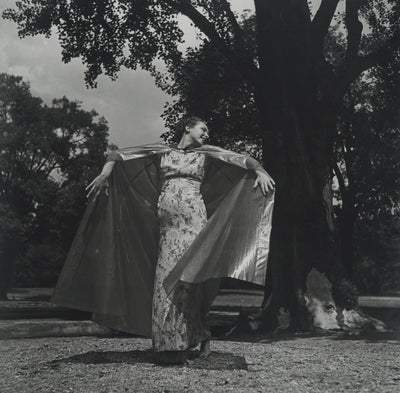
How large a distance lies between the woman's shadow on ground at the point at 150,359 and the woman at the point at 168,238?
155mm

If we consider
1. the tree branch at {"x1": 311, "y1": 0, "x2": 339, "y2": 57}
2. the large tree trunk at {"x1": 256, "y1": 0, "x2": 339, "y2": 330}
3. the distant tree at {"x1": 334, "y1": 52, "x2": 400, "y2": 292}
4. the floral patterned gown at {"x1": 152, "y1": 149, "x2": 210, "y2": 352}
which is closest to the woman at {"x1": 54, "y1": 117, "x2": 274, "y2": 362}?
the floral patterned gown at {"x1": 152, "y1": 149, "x2": 210, "y2": 352}

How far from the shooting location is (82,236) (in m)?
6.25

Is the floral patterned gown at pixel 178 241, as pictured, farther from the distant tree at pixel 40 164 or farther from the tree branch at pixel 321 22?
the distant tree at pixel 40 164

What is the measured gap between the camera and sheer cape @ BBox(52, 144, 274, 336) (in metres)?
5.85

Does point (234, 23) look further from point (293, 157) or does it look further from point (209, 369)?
point (209, 369)

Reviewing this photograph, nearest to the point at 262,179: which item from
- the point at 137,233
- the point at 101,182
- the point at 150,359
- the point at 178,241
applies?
the point at 178,241

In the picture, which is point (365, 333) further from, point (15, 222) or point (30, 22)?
point (15, 222)

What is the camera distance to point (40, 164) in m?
31.6

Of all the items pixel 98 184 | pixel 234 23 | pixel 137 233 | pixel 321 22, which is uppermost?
pixel 234 23

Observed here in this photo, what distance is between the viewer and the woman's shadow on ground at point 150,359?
18.7 ft

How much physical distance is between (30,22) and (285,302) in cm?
843

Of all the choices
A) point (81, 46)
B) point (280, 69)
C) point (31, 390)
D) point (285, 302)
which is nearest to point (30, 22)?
point (81, 46)

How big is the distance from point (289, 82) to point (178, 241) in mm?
6407

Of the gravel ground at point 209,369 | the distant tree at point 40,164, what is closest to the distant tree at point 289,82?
the gravel ground at point 209,369
